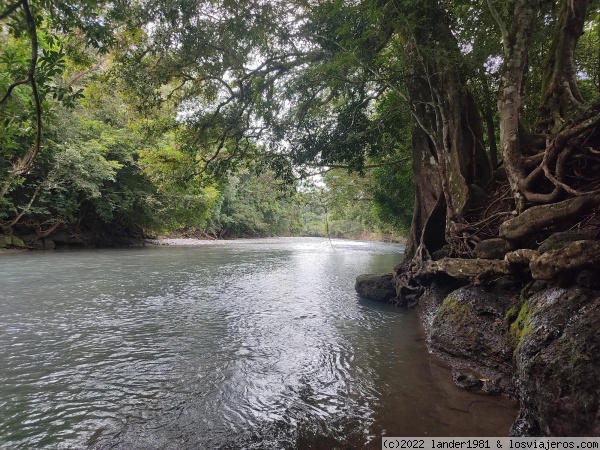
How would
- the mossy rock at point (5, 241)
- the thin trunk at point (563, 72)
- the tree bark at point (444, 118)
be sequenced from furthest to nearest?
the mossy rock at point (5, 241), the tree bark at point (444, 118), the thin trunk at point (563, 72)

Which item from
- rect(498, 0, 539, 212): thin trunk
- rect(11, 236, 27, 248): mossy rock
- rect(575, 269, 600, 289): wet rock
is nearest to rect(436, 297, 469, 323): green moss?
rect(498, 0, 539, 212): thin trunk

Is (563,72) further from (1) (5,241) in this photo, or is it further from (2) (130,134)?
(1) (5,241)

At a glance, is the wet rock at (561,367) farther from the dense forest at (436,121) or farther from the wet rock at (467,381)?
the wet rock at (467,381)

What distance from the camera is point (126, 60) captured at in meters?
9.05

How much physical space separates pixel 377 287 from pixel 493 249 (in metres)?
4.85

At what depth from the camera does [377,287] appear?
33.7 feet

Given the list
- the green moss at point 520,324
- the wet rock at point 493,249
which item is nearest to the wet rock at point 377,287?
the wet rock at point 493,249

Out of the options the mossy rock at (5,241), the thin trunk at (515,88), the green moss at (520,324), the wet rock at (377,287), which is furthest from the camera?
the mossy rock at (5,241)

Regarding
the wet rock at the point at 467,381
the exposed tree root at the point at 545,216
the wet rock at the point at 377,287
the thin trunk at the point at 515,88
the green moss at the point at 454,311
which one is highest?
the thin trunk at the point at 515,88

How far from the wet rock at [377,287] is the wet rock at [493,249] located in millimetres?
4286

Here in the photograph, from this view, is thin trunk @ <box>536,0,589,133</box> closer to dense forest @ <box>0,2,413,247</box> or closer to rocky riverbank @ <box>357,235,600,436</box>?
rocky riverbank @ <box>357,235,600,436</box>

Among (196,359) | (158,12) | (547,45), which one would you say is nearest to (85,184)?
(158,12)

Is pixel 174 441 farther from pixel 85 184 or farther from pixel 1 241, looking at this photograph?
pixel 1 241

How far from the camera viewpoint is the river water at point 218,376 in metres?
3.52
